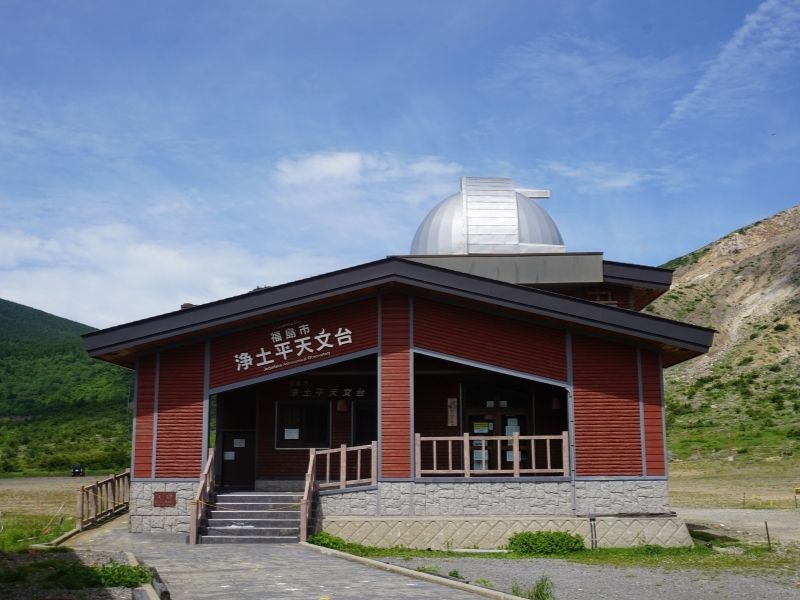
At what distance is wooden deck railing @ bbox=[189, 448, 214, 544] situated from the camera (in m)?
17.6

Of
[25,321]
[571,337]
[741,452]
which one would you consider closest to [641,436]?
[571,337]

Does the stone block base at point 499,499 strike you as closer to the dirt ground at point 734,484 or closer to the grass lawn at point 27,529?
the grass lawn at point 27,529

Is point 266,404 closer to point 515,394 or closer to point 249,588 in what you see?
point 515,394

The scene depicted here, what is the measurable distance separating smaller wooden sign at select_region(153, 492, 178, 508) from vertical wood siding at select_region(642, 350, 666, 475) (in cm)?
1052

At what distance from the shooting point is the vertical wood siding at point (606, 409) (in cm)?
1898

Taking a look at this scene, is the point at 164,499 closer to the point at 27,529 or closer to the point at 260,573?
the point at 27,529

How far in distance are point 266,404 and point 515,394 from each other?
21.7ft

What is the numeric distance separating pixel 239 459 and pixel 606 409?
9.71 metres

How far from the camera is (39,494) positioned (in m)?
31.4

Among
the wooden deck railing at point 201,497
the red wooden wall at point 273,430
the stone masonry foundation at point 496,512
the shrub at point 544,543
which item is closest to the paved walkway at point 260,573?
the wooden deck railing at point 201,497

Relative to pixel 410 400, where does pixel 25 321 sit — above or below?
above

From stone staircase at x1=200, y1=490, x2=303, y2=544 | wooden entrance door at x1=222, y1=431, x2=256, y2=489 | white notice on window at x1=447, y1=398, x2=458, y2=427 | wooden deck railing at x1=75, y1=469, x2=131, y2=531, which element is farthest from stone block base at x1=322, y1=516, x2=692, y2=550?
wooden deck railing at x1=75, y1=469, x2=131, y2=531

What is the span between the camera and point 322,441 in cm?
2298

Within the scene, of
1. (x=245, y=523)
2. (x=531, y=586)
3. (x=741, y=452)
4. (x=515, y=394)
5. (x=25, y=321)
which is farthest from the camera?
(x=25, y=321)
